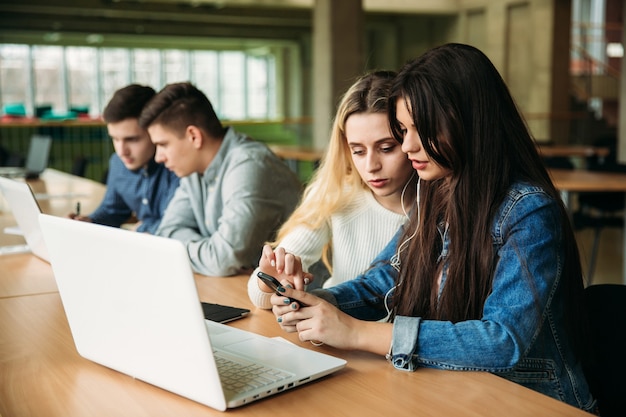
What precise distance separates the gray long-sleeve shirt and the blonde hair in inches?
12.4

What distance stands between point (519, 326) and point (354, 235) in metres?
0.78

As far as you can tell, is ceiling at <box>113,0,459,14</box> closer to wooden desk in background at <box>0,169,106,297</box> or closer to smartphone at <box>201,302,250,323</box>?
wooden desk in background at <box>0,169,106,297</box>

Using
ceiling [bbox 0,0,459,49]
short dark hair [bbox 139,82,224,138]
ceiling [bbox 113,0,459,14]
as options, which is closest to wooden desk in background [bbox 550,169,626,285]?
short dark hair [bbox 139,82,224,138]

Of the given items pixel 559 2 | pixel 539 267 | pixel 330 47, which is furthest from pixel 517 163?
pixel 559 2

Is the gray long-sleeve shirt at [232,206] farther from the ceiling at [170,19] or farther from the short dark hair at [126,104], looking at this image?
the ceiling at [170,19]

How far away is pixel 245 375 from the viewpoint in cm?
125

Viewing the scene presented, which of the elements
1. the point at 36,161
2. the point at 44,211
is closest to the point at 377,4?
the point at 36,161

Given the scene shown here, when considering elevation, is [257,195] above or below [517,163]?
below

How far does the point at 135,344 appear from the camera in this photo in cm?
123

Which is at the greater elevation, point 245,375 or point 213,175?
point 213,175

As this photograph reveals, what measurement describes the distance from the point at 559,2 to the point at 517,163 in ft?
39.3

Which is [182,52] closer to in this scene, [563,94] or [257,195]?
[563,94]

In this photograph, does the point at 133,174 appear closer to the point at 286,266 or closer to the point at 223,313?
the point at 223,313

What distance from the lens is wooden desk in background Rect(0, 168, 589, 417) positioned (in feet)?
3.79
